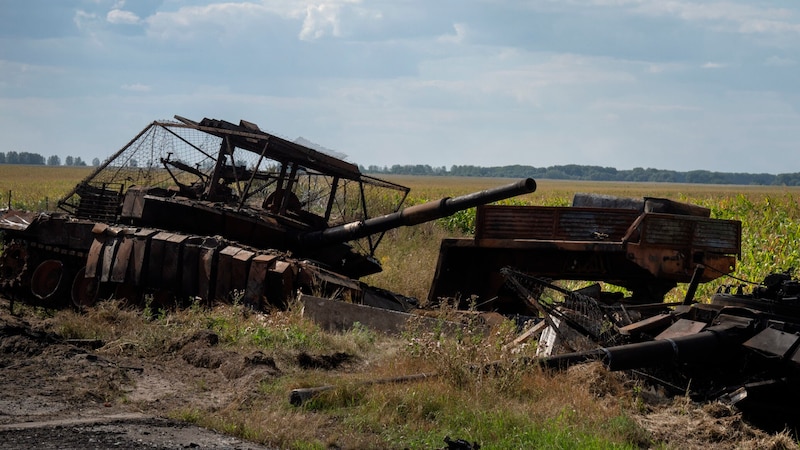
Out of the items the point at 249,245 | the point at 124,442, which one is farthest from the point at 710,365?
the point at 249,245

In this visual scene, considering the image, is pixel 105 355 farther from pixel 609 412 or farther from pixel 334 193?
pixel 334 193

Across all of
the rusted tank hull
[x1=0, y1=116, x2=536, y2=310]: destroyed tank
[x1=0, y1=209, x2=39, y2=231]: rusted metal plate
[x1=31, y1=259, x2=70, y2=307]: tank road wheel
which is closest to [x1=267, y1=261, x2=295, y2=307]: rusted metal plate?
[x1=0, y1=116, x2=536, y2=310]: destroyed tank

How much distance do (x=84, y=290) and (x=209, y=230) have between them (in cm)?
216

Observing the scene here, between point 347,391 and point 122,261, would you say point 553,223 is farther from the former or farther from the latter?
point 347,391

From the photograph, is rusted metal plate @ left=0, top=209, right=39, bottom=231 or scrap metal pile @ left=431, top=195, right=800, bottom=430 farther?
rusted metal plate @ left=0, top=209, right=39, bottom=231

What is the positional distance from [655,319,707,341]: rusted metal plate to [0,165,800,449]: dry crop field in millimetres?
617

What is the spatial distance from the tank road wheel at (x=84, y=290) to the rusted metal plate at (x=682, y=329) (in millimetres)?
9094

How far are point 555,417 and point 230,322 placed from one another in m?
5.44

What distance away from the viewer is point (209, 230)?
1584 centimetres

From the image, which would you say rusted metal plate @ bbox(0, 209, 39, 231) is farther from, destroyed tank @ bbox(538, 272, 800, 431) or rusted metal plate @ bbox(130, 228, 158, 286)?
destroyed tank @ bbox(538, 272, 800, 431)

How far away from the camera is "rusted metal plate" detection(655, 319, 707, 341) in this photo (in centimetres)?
951

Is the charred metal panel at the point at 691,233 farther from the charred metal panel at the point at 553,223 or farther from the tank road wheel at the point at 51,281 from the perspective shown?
the tank road wheel at the point at 51,281

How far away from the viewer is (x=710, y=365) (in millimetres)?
9430

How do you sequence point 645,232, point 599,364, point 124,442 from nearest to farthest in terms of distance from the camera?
point 124,442
point 599,364
point 645,232
